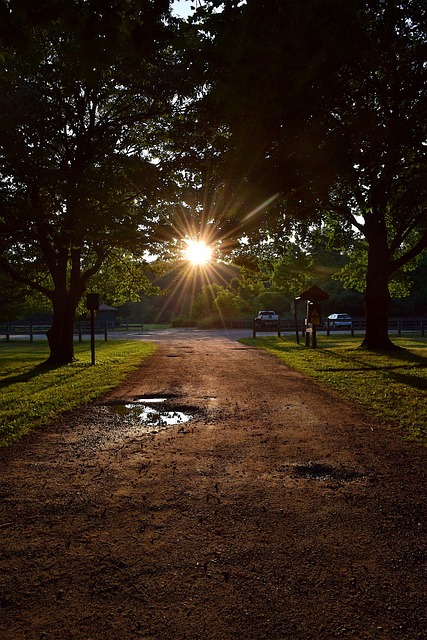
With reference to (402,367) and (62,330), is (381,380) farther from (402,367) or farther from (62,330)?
(62,330)

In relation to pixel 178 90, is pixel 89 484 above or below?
below

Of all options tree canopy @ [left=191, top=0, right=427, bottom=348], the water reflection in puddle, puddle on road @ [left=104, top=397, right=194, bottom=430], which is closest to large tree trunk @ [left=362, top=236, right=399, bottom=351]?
tree canopy @ [left=191, top=0, right=427, bottom=348]

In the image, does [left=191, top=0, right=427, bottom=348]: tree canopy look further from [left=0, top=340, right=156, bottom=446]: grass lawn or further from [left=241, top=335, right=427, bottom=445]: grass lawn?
[left=0, top=340, right=156, bottom=446]: grass lawn

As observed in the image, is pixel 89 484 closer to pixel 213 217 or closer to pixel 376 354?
pixel 213 217

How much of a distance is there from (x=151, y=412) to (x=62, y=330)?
1056cm

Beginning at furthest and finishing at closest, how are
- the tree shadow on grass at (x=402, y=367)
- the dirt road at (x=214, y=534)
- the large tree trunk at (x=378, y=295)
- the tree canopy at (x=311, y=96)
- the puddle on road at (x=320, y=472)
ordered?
the large tree trunk at (x=378, y=295)
the tree shadow on grass at (x=402, y=367)
the tree canopy at (x=311, y=96)
the puddle on road at (x=320, y=472)
the dirt road at (x=214, y=534)

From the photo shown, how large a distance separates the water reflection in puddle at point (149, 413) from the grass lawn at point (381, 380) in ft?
10.9

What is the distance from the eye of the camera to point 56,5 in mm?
4344

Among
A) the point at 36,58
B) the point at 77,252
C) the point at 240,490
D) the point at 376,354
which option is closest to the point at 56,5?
the point at 36,58

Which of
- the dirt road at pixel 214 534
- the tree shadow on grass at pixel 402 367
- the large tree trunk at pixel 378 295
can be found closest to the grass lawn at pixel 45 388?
the dirt road at pixel 214 534

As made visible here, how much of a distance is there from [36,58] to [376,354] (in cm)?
1648

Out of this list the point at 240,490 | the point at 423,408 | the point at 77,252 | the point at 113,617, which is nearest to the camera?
the point at 113,617

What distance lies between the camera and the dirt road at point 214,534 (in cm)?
237

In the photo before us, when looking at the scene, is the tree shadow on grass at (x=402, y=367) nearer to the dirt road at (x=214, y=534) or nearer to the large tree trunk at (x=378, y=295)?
the large tree trunk at (x=378, y=295)
